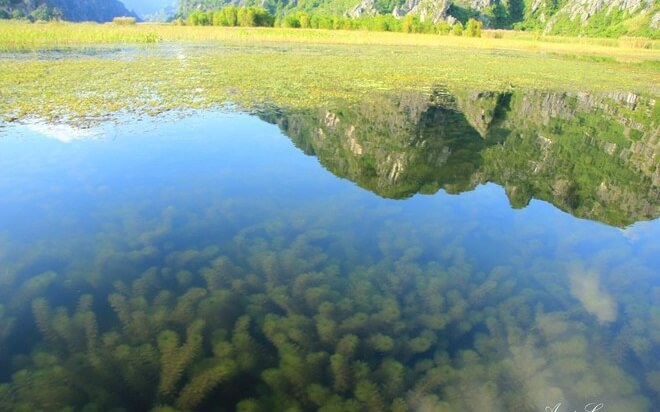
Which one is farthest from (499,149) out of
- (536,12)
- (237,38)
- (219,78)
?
(536,12)

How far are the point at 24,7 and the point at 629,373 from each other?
162m

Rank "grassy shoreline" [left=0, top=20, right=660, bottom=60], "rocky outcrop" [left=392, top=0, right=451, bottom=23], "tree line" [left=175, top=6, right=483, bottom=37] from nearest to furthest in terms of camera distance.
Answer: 1. "grassy shoreline" [left=0, top=20, right=660, bottom=60]
2. "tree line" [left=175, top=6, right=483, bottom=37]
3. "rocky outcrop" [left=392, top=0, right=451, bottom=23]

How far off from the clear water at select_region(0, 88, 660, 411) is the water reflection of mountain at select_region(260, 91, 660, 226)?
0.30 ft

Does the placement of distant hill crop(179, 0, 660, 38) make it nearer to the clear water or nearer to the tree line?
the tree line

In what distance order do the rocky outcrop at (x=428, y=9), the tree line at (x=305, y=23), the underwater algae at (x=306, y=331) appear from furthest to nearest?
1. the rocky outcrop at (x=428, y=9)
2. the tree line at (x=305, y=23)
3. the underwater algae at (x=306, y=331)

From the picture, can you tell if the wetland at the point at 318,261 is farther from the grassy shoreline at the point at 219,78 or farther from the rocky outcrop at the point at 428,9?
the rocky outcrop at the point at 428,9

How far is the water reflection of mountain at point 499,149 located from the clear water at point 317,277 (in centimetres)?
9

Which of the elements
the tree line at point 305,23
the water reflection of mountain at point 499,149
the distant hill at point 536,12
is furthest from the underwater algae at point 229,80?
the distant hill at point 536,12

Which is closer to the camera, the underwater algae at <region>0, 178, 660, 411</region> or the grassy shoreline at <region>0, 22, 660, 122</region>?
the underwater algae at <region>0, 178, 660, 411</region>

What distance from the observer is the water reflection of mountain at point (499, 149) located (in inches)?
320

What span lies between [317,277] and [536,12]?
181 m

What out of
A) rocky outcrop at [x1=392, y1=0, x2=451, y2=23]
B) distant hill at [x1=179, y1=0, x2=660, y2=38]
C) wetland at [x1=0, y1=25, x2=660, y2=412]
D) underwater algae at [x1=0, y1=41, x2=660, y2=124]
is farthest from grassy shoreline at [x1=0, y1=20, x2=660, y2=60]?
rocky outcrop at [x1=392, y1=0, x2=451, y2=23]

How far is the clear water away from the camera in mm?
3557

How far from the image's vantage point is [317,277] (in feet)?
16.1
